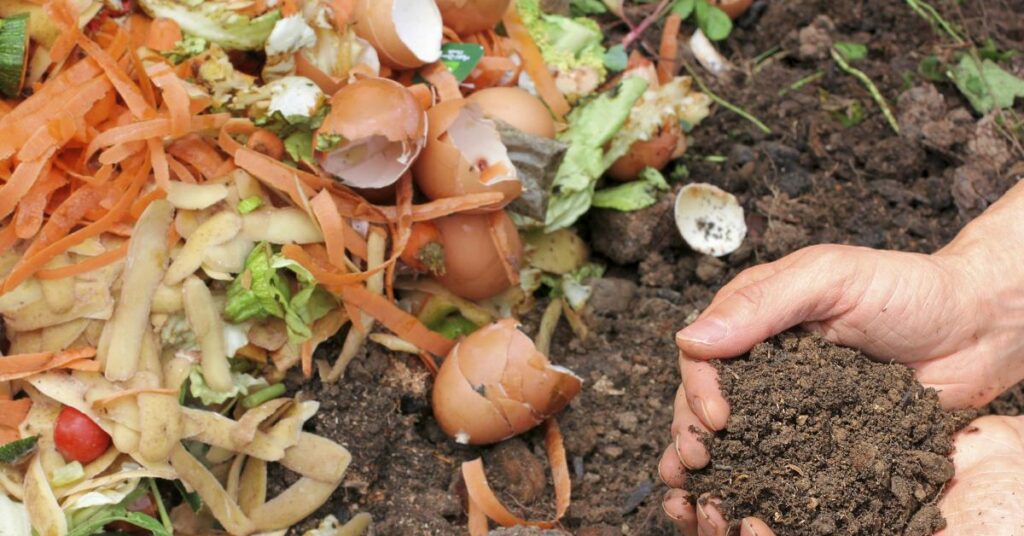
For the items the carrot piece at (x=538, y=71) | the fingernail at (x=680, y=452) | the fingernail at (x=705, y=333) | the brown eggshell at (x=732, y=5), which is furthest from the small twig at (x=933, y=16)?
the fingernail at (x=680, y=452)

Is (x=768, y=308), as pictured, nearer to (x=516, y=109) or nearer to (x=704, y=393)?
(x=704, y=393)

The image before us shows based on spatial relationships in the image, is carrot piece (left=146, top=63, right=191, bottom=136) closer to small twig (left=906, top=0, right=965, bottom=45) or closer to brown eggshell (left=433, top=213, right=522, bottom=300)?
brown eggshell (left=433, top=213, right=522, bottom=300)

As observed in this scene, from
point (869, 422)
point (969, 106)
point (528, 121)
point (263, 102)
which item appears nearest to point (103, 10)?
point (263, 102)

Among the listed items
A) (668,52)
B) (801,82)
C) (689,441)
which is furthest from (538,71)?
(689,441)

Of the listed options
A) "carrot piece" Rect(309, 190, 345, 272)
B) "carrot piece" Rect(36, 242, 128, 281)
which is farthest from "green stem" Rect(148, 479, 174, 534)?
"carrot piece" Rect(309, 190, 345, 272)

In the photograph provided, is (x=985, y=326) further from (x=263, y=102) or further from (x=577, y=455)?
(x=263, y=102)
